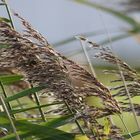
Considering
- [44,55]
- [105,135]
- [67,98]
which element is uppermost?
[44,55]

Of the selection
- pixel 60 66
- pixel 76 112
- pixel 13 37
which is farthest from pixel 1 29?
pixel 76 112

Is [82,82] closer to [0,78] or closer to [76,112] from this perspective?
[76,112]

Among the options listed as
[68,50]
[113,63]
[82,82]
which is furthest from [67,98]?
[68,50]

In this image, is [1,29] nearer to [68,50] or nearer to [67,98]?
[67,98]

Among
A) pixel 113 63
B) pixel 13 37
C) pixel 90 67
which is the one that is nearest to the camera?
pixel 13 37

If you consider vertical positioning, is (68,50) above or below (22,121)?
above

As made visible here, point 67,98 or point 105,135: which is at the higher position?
point 67,98

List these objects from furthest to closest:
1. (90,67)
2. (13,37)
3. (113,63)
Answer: (90,67), (113,63), (13,37)

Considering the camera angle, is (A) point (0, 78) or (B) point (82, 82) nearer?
(B) point (82, 82)

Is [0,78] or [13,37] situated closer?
[13,37]
